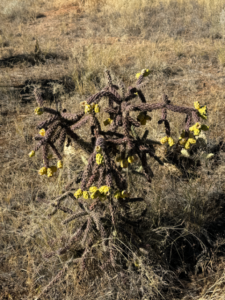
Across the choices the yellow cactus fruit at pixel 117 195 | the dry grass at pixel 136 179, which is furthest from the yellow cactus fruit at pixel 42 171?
the dry grass at pixel 136 179

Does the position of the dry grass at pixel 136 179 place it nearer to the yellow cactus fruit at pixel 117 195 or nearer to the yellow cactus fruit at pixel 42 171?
the yellow cactus fruit at pixel 117 195

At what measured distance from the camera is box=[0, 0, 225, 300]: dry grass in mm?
1972

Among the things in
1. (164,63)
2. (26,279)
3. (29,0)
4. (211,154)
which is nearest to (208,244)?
(211,154)

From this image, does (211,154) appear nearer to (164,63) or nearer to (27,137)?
(27,137)

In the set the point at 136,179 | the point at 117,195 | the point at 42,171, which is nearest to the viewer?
the point at 42,171

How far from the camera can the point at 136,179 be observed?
8.18 feet

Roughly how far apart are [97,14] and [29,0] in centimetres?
384

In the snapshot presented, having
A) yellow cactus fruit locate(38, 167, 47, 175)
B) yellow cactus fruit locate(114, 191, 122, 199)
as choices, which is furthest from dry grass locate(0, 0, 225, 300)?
yellow cactus fruit locate(38, 167, 47, 175)

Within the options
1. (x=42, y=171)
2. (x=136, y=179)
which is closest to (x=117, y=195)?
(x=42, y=171)

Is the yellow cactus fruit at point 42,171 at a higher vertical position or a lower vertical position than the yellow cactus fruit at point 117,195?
higher

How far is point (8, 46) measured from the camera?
289 inches

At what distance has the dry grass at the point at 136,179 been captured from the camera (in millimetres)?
1972

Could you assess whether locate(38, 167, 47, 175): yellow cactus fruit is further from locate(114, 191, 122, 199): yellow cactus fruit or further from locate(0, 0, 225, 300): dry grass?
locate(0, 0, 225, 300): dry grass

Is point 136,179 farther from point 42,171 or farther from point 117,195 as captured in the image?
point 42,171
